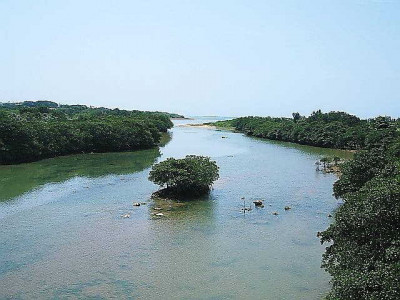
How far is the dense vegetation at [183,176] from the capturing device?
30828 mm

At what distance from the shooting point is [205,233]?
23.8 m

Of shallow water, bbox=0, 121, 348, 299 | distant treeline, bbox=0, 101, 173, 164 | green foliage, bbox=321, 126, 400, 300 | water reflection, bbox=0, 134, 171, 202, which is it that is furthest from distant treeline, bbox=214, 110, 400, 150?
green foliage, bbox=321, 126, 400, 300

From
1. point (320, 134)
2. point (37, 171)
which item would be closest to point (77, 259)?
point (37, 171)

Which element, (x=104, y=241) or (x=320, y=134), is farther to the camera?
(x=320, y=134)

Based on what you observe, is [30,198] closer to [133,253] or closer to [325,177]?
[133,253]

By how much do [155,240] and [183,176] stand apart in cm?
857

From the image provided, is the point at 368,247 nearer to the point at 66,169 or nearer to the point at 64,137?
the point at 66,169

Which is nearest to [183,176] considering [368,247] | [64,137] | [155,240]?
[155,240]

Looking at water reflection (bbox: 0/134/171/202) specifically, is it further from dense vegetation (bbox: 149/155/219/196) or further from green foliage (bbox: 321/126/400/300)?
green foliage (bbox: 321/126/400/300)

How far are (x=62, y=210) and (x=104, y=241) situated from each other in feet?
24.4

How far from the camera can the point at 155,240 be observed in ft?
74.3

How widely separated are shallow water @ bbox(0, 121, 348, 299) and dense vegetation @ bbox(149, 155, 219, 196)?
1387 mm

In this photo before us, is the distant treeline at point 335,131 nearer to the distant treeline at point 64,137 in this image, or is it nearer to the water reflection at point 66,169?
the distant treeline at point 64,137

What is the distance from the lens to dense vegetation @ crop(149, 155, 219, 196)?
101 feet
